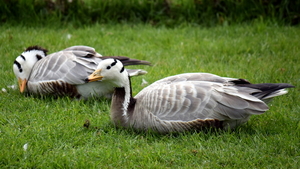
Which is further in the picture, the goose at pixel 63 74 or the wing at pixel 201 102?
the goose at pixel 63 74

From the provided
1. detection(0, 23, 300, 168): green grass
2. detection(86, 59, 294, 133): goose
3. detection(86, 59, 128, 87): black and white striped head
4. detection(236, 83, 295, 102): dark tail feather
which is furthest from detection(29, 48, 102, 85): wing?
detection(236, 83, 295, 102): dark tail feather

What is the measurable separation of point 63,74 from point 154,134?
1.79 meters

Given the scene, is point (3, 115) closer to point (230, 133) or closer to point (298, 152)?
point (230, 133)

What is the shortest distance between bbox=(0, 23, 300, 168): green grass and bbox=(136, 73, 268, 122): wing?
0.83 ft

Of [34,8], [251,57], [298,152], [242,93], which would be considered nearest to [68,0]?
[34,8]

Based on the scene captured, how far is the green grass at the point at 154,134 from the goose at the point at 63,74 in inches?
5.8

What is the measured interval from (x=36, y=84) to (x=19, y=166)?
2056 mm

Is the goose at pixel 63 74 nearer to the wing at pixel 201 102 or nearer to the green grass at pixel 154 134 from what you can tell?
the green grass at pixel 154 134

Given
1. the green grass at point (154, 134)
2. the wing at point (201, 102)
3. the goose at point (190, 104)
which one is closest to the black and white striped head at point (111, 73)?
the goose at point (190, 104)

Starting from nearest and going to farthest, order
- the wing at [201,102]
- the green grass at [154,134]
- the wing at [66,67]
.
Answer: the green grass at [154,134], the wing at [201,102], the wing at [66,67]

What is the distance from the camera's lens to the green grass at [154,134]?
417 cm

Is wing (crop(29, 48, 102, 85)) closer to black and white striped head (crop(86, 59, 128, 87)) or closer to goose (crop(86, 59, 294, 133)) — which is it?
black and white striped head (crop(86, 59, 128, 87))

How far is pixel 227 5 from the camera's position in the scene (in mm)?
9203

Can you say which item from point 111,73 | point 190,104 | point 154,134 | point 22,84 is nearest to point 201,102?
point 190,104
